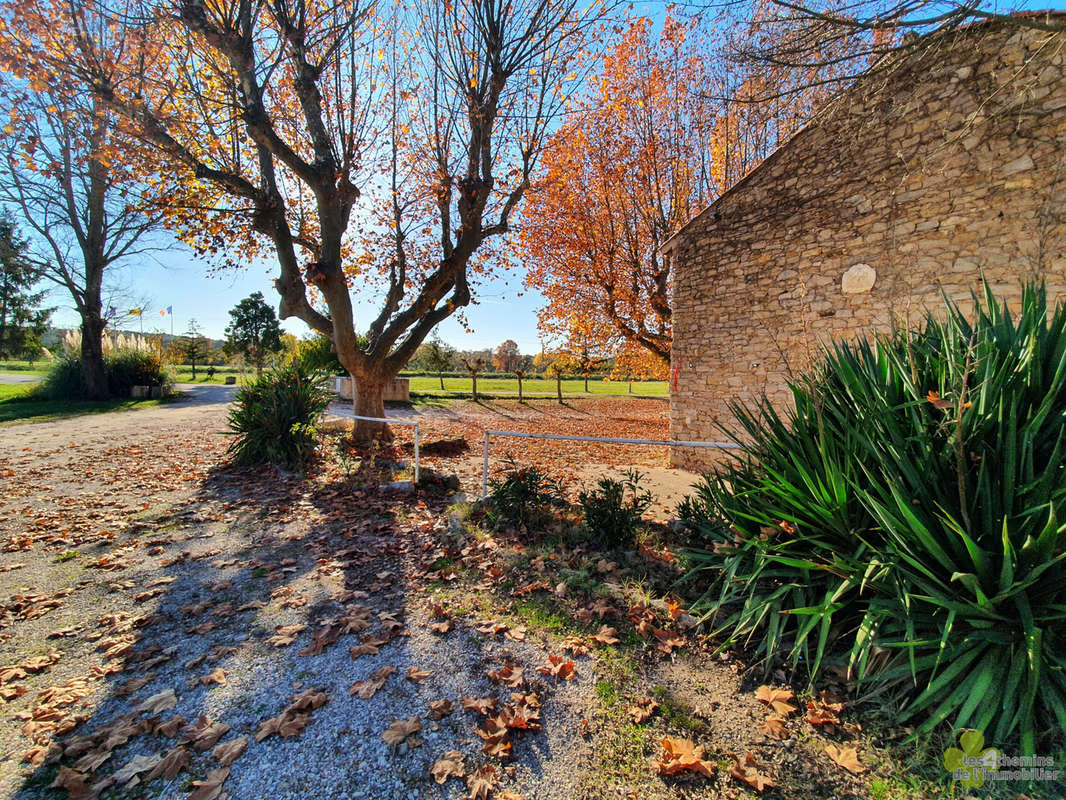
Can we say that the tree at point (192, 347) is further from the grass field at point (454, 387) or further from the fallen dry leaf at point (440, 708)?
the fallen dry leaf at point (440, 708)

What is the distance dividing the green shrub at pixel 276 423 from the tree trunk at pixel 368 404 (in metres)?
1.18

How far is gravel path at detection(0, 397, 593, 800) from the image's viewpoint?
1.87m

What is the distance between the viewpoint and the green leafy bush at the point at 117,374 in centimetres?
1595

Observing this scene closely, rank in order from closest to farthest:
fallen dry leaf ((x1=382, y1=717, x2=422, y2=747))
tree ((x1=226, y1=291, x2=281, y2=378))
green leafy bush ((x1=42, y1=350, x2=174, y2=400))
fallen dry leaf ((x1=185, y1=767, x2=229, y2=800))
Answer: fallen dry leaf ((x1=185, y1=767, x2=229, y2=800))
fallen dry leaf ((x1=382, y1=717, x2=422, y2=747))
green leafy bush ((x1=42, y1=350, x2=174, y2=400))
tree ((x1=226, y1=291, x2=281, y2=378))

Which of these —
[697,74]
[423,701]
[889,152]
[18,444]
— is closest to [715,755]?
[423,701]

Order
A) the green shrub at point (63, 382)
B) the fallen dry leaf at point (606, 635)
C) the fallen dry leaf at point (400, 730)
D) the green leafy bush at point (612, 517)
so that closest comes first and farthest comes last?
1. the fallen dry leaf at point (400, 730)
2. the fallen dry leaf at point (606, 635)
3. the green leafy bush at point (612, 517)
4. the green shrub at point (63, 382)

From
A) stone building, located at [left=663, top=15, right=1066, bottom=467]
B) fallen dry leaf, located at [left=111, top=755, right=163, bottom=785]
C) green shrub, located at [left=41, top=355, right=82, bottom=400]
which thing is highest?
stone building, located at [left=663, top=15, right=1066, bottom=467]

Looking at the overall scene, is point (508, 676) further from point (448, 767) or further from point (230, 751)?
point (230, 751)

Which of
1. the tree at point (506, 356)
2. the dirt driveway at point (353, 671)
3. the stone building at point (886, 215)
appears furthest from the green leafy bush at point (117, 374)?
the tree at point (506, 356)

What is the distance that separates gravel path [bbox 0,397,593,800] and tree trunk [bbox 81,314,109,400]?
14.6m

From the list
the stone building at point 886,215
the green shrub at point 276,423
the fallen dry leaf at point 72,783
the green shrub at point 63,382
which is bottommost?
the fallen dry leaf at point 72,783

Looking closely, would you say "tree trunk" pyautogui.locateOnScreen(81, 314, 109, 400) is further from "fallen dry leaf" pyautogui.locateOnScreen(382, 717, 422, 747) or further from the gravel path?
"fallen dry leaf" pyautogui.locateOnScreen(382, 717, 422, 747)

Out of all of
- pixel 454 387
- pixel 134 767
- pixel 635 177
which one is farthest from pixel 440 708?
pixel 454 387

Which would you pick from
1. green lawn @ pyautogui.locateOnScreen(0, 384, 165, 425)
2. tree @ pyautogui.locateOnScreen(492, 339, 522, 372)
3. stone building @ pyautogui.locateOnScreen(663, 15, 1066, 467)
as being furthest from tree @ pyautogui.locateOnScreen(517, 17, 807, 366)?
tree @ pyautogui.locateOnScreen(492, 339, 522, 372)
